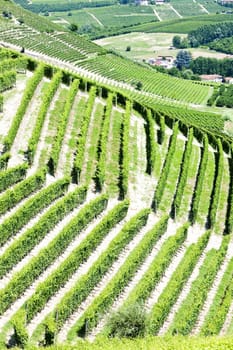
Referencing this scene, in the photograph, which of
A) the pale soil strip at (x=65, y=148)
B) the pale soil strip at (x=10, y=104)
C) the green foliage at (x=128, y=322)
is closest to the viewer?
the green foliage at (x=128, y=322)

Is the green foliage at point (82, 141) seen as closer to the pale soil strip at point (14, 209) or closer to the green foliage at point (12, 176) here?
the green foliage at point (12, 176)

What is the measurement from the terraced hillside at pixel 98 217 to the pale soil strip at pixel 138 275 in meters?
0.08

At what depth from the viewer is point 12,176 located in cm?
3850

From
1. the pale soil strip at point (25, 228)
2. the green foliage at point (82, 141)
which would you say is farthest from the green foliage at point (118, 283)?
the green foliage at point (82, 141)

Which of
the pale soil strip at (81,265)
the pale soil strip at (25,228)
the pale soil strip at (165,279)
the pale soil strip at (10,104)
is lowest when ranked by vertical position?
the pale soil strip at (165,279)

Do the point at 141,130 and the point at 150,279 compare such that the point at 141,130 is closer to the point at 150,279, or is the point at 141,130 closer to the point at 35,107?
the point at 35,107

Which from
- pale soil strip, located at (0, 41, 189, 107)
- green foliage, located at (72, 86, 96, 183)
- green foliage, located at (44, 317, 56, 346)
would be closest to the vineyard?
green foliage, located at (44, 317, 56, 346)

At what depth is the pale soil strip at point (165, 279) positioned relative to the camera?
35562 millimetres

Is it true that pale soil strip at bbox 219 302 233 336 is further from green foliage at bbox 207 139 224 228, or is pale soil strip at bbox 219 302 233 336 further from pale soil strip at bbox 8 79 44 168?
pale soil strip at bbox 8 79 44 168

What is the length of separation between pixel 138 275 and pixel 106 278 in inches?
93.8

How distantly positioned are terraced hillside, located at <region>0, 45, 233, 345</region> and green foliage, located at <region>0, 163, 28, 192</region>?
0.23 feet

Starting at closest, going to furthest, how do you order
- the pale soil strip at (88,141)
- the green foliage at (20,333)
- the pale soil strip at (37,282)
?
the green foliage at (20,333), the pale soil strip at (37,282), the pale soil strip at (88,141)

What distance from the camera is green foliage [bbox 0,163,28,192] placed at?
37688 mm

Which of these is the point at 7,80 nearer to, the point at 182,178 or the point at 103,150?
the point at 103,150
